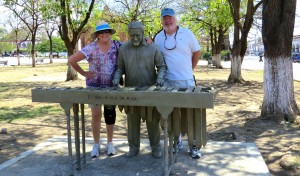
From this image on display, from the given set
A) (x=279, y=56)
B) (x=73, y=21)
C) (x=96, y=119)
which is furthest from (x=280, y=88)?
(x=73, y=21)

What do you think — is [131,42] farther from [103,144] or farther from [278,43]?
[278,43]

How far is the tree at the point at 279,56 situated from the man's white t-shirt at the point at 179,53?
10.4 ft

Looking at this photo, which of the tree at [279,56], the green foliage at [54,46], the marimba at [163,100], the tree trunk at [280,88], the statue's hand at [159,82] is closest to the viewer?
the marimba at [163,100]

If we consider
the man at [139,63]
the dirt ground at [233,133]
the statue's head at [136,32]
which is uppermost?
the statue's head at [136,32]

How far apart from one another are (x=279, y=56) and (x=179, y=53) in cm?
343

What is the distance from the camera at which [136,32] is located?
14.5 ft

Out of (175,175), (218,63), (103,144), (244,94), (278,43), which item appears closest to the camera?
(175,175)

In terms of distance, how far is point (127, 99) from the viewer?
3.97 meters

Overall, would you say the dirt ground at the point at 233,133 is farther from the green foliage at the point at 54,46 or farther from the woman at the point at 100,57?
the green foliage at the point at 54,46

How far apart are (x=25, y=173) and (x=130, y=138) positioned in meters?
1.37

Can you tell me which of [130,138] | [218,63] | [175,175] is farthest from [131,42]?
[218,63]

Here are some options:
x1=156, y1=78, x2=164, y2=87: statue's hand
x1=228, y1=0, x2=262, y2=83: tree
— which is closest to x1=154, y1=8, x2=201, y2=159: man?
x1=156, y1=78, x2=164, y2=87: statue's hand

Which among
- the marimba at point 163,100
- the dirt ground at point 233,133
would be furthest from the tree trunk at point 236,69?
the marimba at point 163,100

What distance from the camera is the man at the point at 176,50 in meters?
4.65
